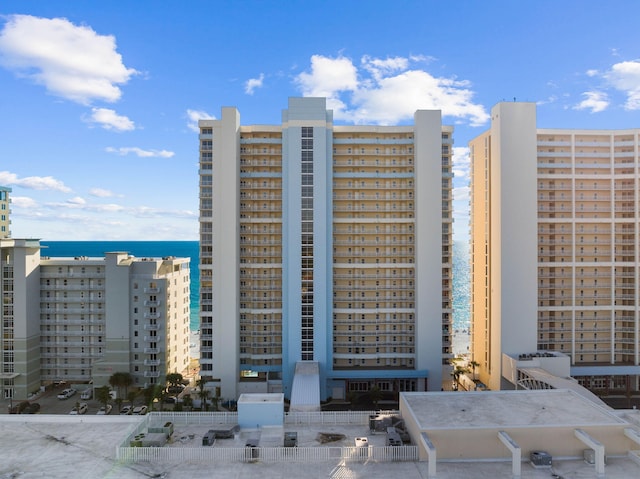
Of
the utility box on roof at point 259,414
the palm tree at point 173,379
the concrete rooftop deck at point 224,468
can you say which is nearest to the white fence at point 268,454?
the concrete rooftop deck at point 224,468

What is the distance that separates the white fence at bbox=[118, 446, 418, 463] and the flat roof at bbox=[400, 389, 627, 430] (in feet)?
8.43

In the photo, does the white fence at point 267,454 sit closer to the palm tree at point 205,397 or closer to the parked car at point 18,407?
the palm tree at point 205,397

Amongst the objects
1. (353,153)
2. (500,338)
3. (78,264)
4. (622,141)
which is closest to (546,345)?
(500,338)

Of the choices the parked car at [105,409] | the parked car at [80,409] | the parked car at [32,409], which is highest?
the parked car at [32,409]

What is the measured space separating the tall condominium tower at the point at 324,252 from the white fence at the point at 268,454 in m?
25.5

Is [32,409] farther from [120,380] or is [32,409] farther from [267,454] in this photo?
[267,454]

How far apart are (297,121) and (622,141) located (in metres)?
44.3

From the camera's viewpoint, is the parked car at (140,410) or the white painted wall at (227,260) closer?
the parked car at (140,410)

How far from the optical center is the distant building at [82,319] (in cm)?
5856

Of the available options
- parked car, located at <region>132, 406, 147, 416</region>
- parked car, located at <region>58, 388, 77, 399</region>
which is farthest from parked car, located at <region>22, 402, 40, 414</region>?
parked car, located at <region>132, 406, 147, 416</region>

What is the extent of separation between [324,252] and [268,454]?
30.5 m

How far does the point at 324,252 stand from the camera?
55000 mm

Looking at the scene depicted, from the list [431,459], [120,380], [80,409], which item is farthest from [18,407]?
[431,459]

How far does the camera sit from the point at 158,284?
60.8 metres
